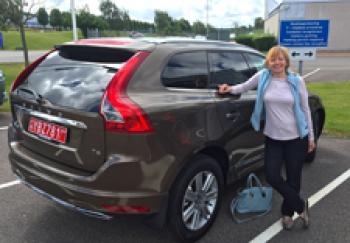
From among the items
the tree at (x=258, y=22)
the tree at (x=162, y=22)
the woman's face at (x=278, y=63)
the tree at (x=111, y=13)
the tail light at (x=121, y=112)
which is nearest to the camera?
the tail light at (x=121, y=112)

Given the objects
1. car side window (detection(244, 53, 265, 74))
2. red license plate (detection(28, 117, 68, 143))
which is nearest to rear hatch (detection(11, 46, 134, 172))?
red license plate (detection(28, 117, 68, 143))

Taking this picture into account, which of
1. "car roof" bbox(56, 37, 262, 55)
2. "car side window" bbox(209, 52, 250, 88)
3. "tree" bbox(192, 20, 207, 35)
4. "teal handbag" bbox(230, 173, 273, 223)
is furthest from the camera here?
"tree" bbox(192, 20, 207, 35)

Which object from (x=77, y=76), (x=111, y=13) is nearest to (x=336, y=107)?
(x=77, y=76)

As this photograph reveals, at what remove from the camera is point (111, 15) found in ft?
225

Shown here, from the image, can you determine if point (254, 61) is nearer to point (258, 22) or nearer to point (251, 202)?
point (251, 202)

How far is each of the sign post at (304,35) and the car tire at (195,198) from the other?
557 centimetres

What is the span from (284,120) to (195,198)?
3.29 feet

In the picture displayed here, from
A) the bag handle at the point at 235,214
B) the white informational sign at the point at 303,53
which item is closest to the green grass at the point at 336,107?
the white informational sign at the point at 303,53

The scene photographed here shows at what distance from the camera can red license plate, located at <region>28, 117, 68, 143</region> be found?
9.38ft

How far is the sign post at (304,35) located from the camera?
8102mm

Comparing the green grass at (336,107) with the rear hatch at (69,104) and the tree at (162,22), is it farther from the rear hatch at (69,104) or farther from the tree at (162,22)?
the tree at (162,22)

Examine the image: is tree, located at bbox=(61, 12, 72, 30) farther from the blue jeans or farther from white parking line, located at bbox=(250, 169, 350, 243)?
the blue jeans

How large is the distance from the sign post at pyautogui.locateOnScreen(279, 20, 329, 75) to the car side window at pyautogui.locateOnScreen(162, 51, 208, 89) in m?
5.28

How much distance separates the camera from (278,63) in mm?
3191
